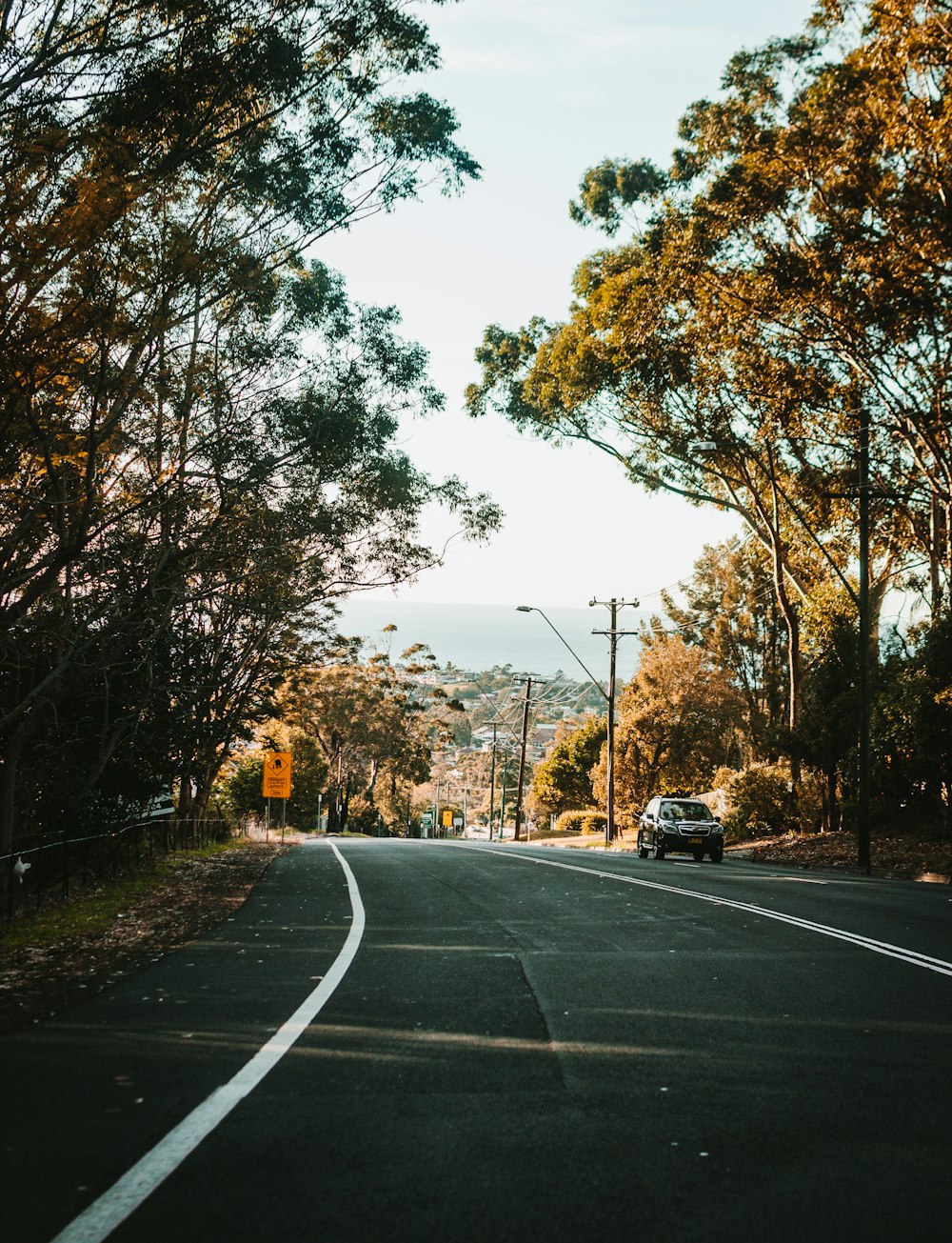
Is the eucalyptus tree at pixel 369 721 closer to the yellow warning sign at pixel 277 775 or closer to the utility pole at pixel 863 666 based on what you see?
the yellow warning sign at pixel 277 775

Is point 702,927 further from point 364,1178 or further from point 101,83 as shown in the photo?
point 101,83

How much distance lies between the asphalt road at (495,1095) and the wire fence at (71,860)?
554 centimetres

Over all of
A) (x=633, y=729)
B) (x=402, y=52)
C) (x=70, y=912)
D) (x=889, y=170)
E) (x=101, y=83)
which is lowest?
(x=70, y=912)

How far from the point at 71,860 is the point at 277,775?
64.3 ft

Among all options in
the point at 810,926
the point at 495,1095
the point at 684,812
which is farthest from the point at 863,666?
the point at 495,1095

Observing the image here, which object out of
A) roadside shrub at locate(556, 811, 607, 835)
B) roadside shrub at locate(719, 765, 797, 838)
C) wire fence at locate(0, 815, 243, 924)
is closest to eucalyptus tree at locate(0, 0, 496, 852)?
wire fence at locate(0, 815, 243, 924)

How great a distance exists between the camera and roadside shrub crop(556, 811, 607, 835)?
6856 cm

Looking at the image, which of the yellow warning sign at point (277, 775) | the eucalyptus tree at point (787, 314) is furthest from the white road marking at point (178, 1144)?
the yellow warning sign at point (277, 775)

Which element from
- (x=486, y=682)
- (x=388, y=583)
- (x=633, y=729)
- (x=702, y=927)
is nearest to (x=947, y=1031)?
(x=702, y=927)

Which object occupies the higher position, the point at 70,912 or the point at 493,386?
the point at 493,386

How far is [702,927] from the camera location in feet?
41.8

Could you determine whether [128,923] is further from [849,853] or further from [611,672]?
[611,672]

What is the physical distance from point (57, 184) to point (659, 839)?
23.7 m

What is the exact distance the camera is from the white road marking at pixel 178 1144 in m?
3.90
